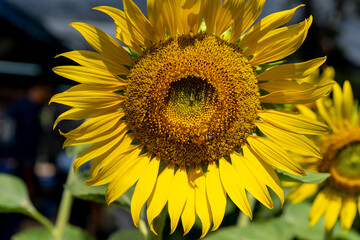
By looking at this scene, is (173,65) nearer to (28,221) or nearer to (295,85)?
(295,85)

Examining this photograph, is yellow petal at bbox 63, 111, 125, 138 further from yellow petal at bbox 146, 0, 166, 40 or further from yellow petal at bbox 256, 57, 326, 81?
yellow petal at bbox 256, 57, 326, 81

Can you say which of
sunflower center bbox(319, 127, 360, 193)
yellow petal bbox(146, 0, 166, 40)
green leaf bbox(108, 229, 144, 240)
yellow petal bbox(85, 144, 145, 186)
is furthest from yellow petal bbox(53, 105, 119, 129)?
sunflower center bbox(319, 127, 360, 193)

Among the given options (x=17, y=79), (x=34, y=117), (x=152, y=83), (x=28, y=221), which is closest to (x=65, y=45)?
(x=17, y=79)

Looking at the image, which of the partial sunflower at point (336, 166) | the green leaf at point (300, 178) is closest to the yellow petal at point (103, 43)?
the green leaf at point (300, 178)

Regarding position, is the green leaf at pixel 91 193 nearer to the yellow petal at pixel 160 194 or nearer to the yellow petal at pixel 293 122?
the yellow petal at pixel 160 194

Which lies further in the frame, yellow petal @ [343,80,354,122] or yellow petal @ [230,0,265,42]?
yellow petal @ [343,80,354,122]

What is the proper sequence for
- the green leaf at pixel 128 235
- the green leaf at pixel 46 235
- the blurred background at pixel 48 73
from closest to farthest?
the green leaf at pixel 128 235 → the green leaf at pixel 46 235 → the blurred background at pixel 48 73

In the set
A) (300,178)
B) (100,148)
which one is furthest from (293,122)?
(100,148)
